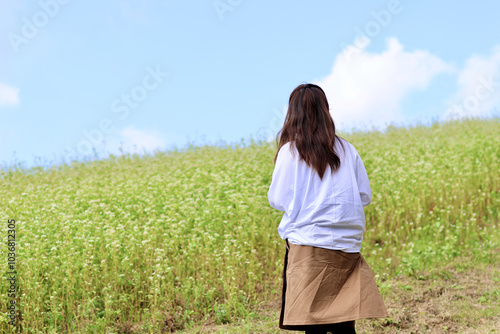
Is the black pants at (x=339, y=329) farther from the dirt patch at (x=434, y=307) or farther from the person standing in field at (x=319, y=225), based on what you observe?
the dirt patch at (x=434, y=307)

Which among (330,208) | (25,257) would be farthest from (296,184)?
(25,257)

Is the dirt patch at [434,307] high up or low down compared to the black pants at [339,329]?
down

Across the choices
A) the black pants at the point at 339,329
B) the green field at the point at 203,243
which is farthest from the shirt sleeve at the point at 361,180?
the green field at the point at 203,243

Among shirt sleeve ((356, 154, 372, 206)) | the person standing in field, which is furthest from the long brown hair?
shirt sleeve ((356, 154, 372, 206))

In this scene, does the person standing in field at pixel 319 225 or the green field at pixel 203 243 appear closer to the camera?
the person standing in field at pixel 319 225

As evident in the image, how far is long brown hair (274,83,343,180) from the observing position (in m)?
3.24

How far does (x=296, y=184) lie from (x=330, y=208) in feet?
0.93

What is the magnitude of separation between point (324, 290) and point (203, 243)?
12.3 feet

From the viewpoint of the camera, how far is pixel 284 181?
3.29 m

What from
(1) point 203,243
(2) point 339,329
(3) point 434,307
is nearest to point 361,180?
(2) point 339,329

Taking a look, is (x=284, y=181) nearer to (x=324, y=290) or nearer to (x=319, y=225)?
(x=319, y=225)

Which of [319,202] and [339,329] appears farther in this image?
[339,329]

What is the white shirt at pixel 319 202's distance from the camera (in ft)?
10.6

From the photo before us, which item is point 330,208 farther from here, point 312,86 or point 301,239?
point 312,86
